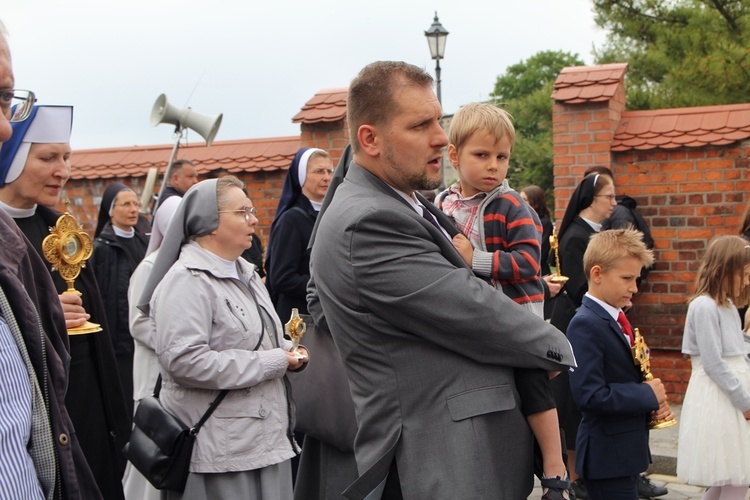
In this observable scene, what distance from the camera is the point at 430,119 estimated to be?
260cm

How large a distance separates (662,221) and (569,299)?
2022 mm

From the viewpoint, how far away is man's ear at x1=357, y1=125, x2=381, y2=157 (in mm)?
2635

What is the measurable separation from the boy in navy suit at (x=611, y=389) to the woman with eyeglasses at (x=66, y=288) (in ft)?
7.15

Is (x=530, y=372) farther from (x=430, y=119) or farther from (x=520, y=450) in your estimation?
(x=430, y=119)

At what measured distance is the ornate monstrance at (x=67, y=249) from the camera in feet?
12.6

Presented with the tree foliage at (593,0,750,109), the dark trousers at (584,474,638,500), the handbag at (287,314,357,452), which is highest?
the tree foliage at (593,0,750,109)

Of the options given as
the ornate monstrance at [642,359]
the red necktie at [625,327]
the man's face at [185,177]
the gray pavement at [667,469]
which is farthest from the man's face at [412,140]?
the man's face at [185,177]

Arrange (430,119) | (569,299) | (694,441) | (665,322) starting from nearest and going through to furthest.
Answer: (430,119), (694,441), (569,299), (665,322)

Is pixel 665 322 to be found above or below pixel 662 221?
below

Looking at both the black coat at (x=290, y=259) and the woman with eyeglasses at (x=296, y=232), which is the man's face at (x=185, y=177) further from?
the black coat at (x=290, y=259)

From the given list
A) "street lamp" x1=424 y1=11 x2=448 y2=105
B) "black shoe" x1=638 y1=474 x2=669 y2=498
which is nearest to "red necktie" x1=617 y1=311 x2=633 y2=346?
"black shoe" x1=638 y1=474 x2=669 y2=498

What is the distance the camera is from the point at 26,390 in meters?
2.03

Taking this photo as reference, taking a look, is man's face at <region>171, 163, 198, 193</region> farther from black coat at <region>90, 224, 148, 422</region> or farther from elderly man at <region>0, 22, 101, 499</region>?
elderly man at <region>0, 22, 101, 499</region>

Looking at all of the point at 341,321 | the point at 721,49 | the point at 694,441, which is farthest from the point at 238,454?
the point at 721,49
